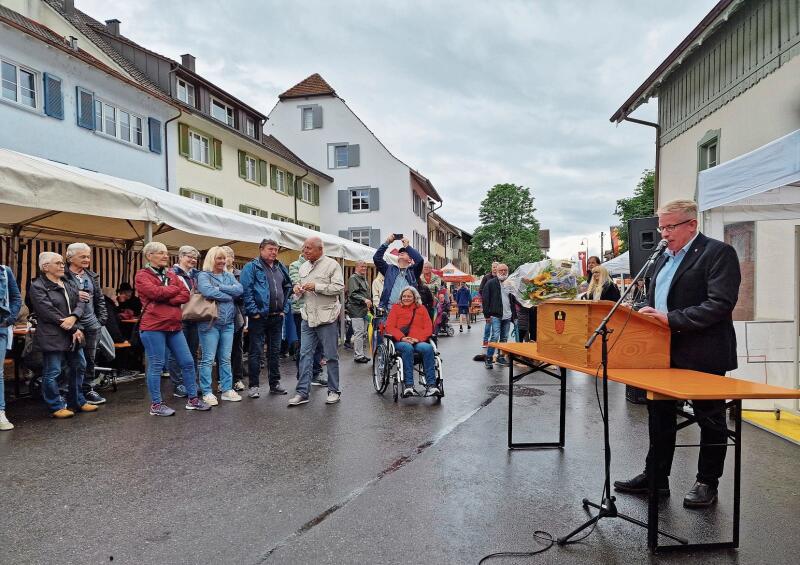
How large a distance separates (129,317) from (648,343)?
825cm

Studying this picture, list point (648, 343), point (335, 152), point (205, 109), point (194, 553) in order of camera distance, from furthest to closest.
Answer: point (335, 152), point (205, 109), point (648, 343), point (194, 553)

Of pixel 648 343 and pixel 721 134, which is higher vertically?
pixel 721 134

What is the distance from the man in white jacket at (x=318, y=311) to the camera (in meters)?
6.67

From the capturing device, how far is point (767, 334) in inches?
256

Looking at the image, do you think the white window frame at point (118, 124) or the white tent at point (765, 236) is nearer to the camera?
the white tent at point (765, 236)

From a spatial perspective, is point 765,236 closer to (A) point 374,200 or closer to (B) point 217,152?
(B) point 217,152

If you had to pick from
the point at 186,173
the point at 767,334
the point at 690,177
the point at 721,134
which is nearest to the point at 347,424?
the point at 767,334

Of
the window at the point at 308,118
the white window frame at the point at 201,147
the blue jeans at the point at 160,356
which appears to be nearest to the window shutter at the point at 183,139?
the white window frame at the point at 201,147

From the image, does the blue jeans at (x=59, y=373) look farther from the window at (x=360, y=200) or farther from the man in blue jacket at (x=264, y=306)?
the window at (x=360, y=200)

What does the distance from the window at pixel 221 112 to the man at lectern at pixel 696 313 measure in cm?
2481

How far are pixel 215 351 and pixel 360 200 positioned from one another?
30934 mm

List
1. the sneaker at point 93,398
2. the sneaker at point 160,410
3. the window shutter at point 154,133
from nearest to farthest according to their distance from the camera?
1. the sneaker at point 160,410
2. the sneaker at point 93,398
3. the window shutter at point 154,133

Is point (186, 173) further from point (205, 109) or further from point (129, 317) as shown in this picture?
point (129, 317)

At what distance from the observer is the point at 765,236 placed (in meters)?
8.75
